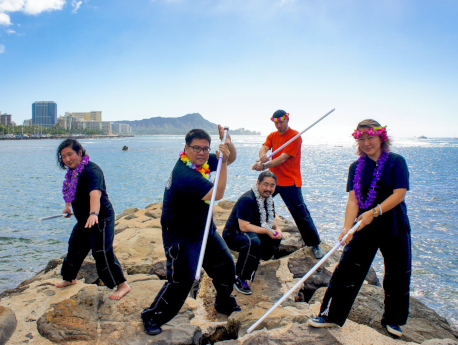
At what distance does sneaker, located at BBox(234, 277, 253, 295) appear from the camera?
4.89 metres

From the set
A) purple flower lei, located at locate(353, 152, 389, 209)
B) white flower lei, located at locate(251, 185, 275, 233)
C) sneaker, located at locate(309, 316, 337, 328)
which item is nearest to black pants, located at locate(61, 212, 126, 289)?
white flower lei, located at locate(251, 185, 275, 233)

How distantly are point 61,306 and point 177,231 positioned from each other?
1.72 metres

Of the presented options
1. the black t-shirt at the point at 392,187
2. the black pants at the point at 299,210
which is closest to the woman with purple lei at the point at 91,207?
the black pants at the point at 299,210

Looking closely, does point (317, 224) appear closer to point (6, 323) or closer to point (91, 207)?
point (91, 207)

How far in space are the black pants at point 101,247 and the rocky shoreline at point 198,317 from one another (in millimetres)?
264

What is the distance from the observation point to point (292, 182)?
19.1 ft

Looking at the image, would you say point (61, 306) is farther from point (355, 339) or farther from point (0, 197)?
point (0, 197)

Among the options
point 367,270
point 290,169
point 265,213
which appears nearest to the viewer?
point 367,270

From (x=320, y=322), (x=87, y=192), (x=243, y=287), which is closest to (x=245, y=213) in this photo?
(x=243, y=287)

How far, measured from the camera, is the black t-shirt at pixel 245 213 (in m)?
5.02

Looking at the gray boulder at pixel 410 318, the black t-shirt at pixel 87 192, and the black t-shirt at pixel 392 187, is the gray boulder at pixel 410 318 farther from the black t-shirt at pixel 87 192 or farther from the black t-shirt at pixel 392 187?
the black t-shirt at pixel 87 192

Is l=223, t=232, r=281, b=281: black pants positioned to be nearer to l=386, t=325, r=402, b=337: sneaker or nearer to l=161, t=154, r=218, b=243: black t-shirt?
l=161, t=154, r=218, b=243: black t-shirt

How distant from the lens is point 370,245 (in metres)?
3.44

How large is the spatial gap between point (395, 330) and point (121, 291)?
314 cm
